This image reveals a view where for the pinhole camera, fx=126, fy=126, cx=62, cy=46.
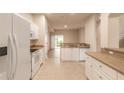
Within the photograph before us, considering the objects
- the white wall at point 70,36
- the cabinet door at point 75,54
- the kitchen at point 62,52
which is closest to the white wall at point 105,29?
the kitchen at point 62,52

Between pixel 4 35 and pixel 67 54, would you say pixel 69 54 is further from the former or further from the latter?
pixel 4 35

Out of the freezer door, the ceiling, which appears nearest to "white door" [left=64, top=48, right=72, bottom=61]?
the ceiling

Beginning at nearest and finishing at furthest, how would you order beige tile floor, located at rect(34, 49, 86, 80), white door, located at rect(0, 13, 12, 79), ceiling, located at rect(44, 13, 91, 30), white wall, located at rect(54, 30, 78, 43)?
white door, located at rect(0, 13, 12, 79) < beige tile floor, located at rect(34, 49, 86, 80) < ceiling, located at rect(44, 13, 91, 30) < white wall, located at rect(54, 30, 78, 43)

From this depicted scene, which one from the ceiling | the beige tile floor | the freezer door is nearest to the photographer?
the freezer door

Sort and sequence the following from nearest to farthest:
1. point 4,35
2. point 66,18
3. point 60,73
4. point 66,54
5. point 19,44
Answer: point 4,35
point 19,44
point 60,73
point 66,54
point 66,18

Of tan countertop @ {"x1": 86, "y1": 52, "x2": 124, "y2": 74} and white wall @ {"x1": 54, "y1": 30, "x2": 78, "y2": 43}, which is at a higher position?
white wall @ {"x1": 54, "y1": 30, "x2": 78, "y2": 43}

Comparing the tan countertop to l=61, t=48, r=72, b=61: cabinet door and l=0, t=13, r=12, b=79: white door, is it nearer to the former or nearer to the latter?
l=0, t=13, r=12, b=79: white door

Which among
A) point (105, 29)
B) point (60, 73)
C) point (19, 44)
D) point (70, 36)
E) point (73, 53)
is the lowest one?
point (60, 73)

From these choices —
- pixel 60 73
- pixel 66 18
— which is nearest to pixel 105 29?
pixel 60 73

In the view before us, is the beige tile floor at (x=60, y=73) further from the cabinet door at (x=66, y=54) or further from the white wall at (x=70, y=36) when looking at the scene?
the white wall at (x=70, y=36)
